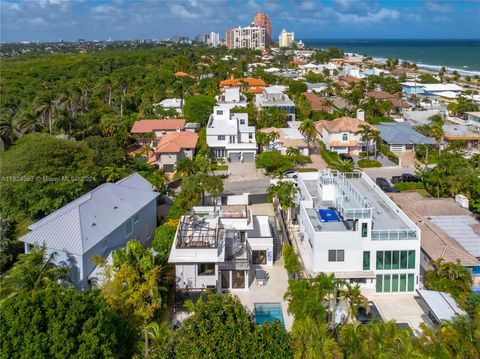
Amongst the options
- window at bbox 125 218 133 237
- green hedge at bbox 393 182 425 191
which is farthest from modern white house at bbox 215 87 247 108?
window at bbox 125 218 133 237

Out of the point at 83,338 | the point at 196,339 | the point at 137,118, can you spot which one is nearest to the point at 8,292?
the point at 83,338

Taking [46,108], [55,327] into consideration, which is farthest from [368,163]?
[55,327]

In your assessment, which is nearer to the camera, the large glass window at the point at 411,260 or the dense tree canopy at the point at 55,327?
the dense tree canopy at the point at 55,327

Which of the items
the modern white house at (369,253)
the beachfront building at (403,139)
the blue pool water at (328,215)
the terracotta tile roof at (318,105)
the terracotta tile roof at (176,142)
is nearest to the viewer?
the modern white house at (369,253)

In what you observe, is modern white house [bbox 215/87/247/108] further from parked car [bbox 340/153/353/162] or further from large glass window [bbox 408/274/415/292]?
large glass window [bbox 408/274/415/292]

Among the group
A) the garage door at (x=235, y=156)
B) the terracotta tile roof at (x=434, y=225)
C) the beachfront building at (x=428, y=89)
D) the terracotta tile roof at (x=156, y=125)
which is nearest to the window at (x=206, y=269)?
the terracotta tile roof at (x=434, y=225)

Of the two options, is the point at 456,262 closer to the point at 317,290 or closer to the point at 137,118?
the point at 317,290

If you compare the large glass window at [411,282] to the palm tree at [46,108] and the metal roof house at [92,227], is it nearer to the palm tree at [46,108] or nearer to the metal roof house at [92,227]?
the metal roof house at [92,227]
